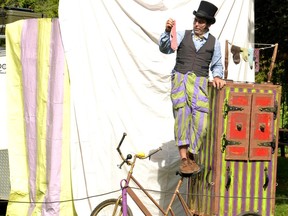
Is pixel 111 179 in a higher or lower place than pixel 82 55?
lower

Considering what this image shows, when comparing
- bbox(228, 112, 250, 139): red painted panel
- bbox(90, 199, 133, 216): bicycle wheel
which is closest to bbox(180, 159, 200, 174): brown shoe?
bbox(228, 112, 250, 139): red painted panel

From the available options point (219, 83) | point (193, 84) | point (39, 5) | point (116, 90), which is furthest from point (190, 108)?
point (39, 5)

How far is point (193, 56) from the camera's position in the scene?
6.50 m

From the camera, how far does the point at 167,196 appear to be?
303 inches

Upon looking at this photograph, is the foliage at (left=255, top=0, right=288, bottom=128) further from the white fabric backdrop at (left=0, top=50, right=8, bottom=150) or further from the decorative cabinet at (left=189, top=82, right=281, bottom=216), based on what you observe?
the white fabric backdrop at (left=0, top=50, right=8, bottom=150)

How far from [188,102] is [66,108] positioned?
161 cm

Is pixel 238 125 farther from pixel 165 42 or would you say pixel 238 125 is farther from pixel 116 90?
pixel 116 90

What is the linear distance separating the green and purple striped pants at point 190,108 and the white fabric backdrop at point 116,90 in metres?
1.15

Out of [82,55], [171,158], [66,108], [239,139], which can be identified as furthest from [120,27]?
[239,139]

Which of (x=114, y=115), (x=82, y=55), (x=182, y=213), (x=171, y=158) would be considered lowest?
(x=182, y=213)

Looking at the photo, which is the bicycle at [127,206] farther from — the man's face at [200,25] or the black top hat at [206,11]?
the black top hat at [206,11]

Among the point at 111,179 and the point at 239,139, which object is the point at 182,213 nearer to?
the point at 111,179

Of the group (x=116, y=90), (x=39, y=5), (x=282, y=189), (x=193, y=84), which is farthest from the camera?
(x=39, y=5)

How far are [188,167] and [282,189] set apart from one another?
4.50 m
